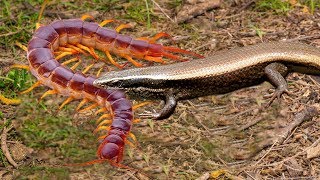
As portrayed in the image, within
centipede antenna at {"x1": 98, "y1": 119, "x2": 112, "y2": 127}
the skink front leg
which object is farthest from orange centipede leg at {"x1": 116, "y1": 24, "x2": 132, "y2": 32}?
centipede antenna at {"x1": 98, "y1": 119, "x2": 112, "y2": 127}

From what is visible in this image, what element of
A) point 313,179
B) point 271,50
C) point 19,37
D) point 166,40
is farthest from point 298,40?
point 19,37

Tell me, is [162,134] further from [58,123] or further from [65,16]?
[65,16]

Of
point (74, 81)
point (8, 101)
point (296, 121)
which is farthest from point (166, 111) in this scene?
point (8, 101)

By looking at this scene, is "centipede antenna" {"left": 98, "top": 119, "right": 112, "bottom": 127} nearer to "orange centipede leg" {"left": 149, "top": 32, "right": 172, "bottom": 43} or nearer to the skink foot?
"orange centipede leg" {"left": 149, "top": 32, "right": 172, "bottom": 43}

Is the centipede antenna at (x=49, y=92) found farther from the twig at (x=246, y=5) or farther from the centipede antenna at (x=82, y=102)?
the twig at (x=246, y=5)

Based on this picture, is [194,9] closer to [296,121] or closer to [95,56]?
[95,56]
